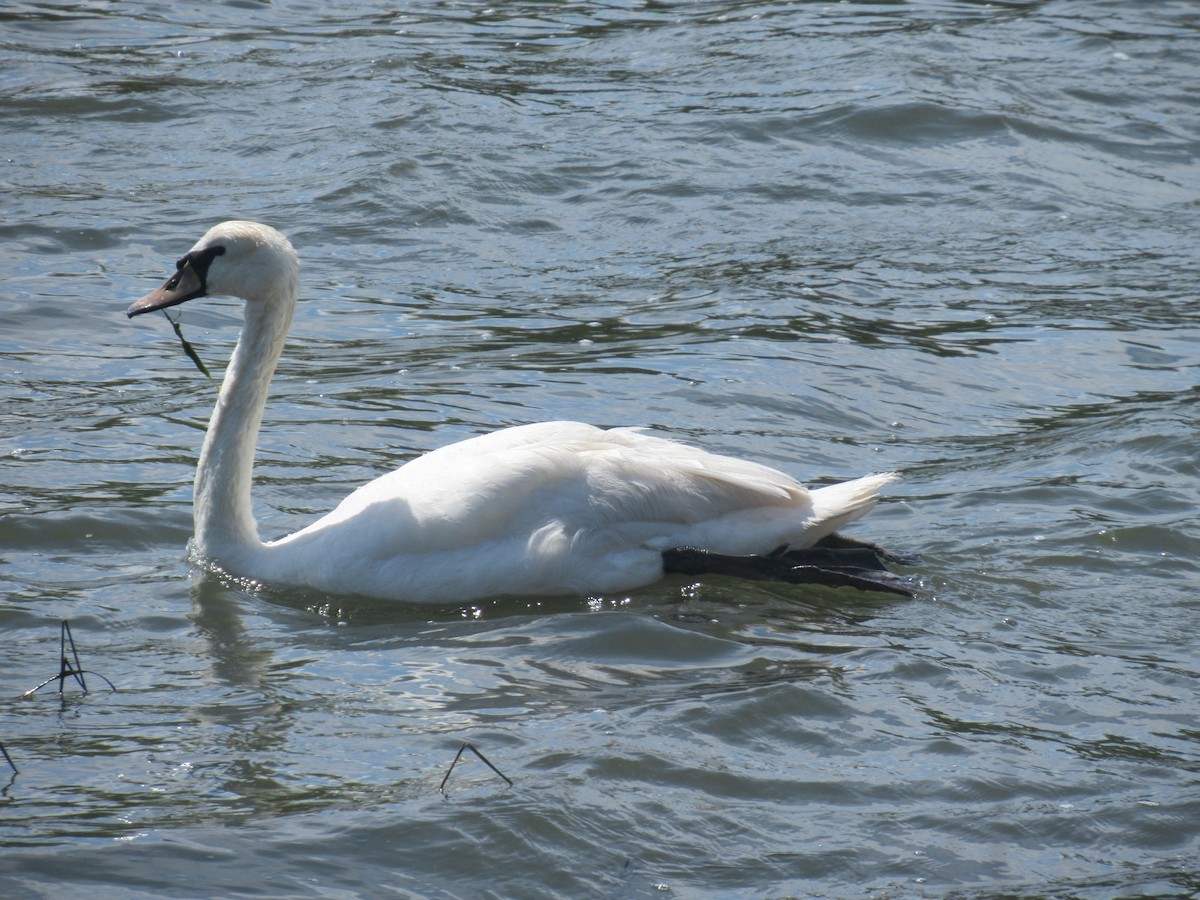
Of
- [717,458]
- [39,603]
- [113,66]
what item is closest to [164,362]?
[39,603]

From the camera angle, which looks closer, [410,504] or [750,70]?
[410,504]

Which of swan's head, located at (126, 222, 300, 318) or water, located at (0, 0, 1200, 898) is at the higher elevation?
swan's head, located at (126, 222, 300, 318)

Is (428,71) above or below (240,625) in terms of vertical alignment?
above

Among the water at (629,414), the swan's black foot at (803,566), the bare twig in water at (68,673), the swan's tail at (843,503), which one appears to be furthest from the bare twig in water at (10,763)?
the swan's tail at (843,503)

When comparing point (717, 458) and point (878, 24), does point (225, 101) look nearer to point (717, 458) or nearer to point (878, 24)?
point (878, 24)

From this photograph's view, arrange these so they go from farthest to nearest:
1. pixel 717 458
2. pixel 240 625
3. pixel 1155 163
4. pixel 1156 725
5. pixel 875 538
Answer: pixel 1155 163 → pixel 875 538 → pixel 717 458 → pixel 240 625 → pixel 1156 725

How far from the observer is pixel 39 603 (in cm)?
608

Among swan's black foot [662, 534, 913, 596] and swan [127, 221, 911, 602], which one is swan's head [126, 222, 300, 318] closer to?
swan [127, 221, 911, 602]

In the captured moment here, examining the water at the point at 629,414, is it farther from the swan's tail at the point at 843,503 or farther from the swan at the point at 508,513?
the swan's tail at the point at 843,503

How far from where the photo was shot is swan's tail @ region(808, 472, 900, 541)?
6.41 m

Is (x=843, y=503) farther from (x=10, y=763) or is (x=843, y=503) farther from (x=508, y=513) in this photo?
(x=10, y=763)

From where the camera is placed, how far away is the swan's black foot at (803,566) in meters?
6.24

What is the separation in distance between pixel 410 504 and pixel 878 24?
36.7 feet

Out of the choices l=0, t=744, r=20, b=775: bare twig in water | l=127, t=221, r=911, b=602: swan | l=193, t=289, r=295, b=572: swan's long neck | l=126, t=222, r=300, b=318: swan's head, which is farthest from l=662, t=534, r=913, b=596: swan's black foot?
l=0, t=744, r=20, b=775: bare twig in water
